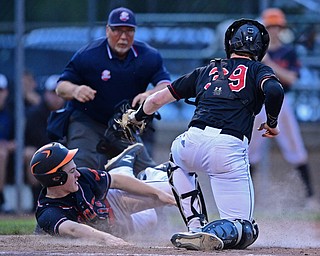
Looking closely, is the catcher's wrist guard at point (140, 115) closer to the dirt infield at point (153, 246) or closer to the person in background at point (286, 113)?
the dirt infield at point (153, 246)

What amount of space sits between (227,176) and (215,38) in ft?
23.8

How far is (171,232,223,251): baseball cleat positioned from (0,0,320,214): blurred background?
21.8 ft

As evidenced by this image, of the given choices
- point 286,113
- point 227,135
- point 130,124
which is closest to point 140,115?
point 130,124

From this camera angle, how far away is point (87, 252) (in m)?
5.79

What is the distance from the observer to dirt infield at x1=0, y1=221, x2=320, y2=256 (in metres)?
5.87

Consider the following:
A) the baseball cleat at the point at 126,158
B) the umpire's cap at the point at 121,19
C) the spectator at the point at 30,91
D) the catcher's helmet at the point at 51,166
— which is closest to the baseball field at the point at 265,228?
the catcher's helmet at the point at 51,166

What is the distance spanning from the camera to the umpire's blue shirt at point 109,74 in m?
8.72

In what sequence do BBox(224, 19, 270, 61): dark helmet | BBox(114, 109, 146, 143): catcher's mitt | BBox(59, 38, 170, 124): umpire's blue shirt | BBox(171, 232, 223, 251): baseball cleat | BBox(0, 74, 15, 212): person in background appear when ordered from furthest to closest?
BBox(0, 74, 15, 212): person in background → BBox(59, 38, 170, 124): umpire's blue shirt → BBox(114, 109, 146, 143): catcher's mitt → BBox(224, 19, 270, 61): dark helmet → BBox(171, 232, 223, 251): baseball cleat

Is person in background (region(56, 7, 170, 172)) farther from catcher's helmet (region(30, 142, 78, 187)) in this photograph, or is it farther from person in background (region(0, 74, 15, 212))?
person in background (region(0, 74, 15, 212))

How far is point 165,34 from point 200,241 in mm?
7503

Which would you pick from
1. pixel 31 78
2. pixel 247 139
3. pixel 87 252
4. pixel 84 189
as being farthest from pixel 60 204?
pixel 31 78

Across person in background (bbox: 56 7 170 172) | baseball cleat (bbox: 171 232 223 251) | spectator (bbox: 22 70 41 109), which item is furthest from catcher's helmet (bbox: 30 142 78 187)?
spectator (bbox: 22 70 41 109)

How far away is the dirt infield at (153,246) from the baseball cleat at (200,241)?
0.05m

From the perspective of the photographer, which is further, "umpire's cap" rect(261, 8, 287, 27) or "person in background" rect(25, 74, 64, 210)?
"person in background" rect(25, 74, 64, 210)
